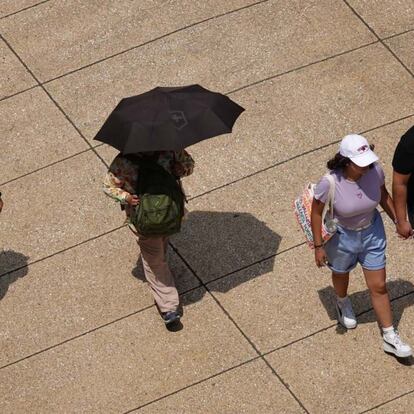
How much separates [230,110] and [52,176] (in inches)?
90.9

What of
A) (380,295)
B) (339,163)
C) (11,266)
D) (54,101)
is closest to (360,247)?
(380,295)

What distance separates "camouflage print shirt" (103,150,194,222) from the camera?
921cm

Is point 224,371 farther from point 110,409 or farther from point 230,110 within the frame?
point 230,110

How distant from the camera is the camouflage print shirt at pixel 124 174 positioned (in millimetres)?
9211

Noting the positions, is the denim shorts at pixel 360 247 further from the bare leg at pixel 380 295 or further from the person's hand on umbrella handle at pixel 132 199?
the person's hand on umbrella handle at pixel 132 199

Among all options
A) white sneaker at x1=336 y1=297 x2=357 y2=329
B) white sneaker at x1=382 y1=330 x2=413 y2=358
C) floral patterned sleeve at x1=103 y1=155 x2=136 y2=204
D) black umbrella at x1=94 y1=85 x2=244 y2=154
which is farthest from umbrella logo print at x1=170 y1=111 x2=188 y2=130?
white sneaker at x1=382 y1=330 x2=413 y2=358

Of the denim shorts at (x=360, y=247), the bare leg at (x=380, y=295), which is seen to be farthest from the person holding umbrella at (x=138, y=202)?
the bare leg at (x=380, y=295)

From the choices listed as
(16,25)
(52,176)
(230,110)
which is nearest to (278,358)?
(230,110)

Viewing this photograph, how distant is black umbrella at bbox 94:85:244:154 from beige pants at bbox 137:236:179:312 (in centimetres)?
96

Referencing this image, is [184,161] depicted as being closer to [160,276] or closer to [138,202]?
[138,202]

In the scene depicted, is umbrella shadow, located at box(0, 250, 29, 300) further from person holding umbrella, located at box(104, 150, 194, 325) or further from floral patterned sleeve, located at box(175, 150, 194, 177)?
floral patterned sleeve, located at box(175, 150, 194, 177)

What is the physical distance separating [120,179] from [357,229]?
1705mm

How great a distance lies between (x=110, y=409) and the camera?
932cm

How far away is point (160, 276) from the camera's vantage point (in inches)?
384
